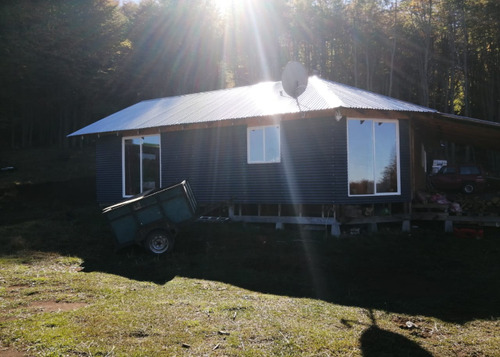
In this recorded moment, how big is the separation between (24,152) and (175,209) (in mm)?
25741

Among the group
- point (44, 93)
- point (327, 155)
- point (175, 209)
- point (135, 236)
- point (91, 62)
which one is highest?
point (91, 62)

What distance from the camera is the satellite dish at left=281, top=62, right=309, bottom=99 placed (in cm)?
1119

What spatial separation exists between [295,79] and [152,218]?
5.60 metres

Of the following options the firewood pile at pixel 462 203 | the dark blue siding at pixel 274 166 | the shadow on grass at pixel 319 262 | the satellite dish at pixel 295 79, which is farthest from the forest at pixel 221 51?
the shadow on grass at pixel 319 262

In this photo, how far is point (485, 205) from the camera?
13273 mm

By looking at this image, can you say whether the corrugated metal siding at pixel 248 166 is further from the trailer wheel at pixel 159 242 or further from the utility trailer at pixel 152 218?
the trailer wheel at pixel 159 242

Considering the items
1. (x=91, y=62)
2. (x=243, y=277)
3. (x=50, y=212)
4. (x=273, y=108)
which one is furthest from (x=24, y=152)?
(x=243, y=277)

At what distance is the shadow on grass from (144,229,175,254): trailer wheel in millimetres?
201

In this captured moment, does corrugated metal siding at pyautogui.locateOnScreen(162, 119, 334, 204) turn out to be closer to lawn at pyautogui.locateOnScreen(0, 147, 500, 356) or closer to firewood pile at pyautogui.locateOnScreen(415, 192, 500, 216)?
lawn at pyautogui.locateOnScreen(0, 147, 500, 356)

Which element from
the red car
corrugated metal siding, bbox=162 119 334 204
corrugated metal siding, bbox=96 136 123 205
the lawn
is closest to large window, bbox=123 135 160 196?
corrugated metal siding, bbox=96 136 123 205

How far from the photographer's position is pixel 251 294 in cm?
598

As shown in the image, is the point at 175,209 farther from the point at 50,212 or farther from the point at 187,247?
the point at 50,212

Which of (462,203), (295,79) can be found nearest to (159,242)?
(295,79)

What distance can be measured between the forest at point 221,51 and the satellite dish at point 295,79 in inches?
655
